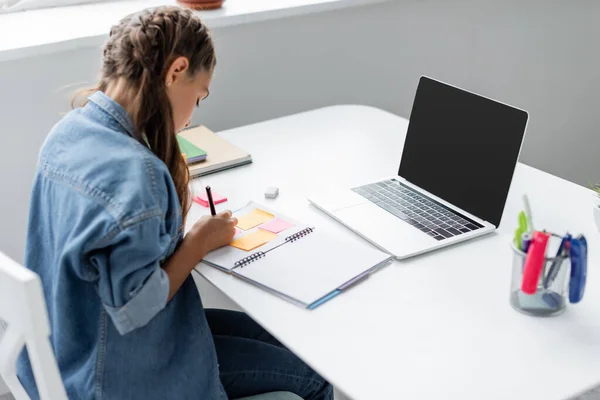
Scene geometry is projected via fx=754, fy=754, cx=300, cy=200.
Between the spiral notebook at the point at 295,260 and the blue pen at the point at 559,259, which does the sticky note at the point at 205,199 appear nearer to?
the spiral notebook at the point at 295,260

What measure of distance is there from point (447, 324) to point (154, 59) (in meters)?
0.61

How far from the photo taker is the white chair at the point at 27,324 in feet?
3.04

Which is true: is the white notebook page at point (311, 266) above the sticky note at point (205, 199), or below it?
above

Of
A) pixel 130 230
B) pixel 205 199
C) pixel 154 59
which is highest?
pixel 154 59

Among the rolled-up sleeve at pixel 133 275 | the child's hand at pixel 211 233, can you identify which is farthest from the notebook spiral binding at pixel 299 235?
the rolled-up sleeve at pixel 133 275

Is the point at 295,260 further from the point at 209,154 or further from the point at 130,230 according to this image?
the point at 209,154

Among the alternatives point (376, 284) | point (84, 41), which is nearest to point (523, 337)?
point (376, 284)

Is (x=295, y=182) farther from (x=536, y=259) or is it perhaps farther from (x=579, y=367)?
(x=579, y=367)

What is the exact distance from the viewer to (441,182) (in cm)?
150

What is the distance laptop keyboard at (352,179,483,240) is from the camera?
1.38m

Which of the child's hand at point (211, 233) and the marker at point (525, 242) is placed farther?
the child's hand at point (211, 233)

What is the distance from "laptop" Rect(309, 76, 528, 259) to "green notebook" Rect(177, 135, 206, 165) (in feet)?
0.99

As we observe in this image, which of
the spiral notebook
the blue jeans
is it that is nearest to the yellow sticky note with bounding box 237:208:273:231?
the spiral notebook

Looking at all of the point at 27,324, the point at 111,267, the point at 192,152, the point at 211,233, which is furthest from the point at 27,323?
the point at 192,152
